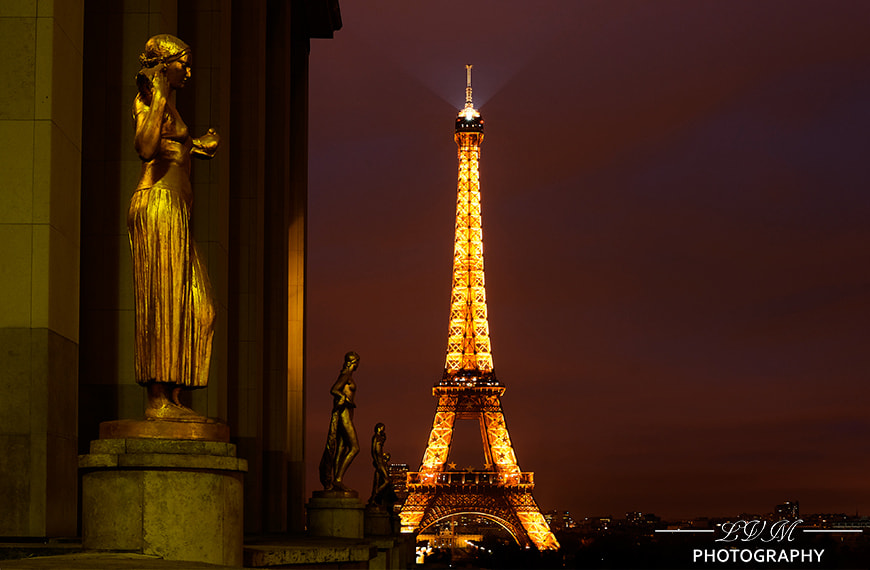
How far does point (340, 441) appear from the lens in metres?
23.2

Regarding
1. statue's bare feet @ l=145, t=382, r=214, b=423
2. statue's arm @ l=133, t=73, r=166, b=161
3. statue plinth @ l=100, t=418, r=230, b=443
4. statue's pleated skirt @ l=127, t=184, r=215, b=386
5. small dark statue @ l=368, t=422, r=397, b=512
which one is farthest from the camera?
small dark statue @ l=368, t=422, r=397, b=512

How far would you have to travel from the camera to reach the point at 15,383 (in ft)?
41.4

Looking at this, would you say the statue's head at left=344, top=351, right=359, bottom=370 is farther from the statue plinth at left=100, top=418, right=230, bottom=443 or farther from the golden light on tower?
the golden light on tower

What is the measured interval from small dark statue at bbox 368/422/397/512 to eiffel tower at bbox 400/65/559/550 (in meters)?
54.1

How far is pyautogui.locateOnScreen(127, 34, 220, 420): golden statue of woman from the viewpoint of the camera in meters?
10.2

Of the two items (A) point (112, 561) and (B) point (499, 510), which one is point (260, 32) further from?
(B) point (499, 510)

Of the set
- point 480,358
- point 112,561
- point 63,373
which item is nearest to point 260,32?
point 63,373

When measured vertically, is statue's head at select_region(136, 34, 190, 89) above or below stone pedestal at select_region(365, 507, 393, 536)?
above

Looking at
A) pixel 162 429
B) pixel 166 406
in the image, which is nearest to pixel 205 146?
pixel 166 406

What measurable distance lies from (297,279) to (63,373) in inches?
863

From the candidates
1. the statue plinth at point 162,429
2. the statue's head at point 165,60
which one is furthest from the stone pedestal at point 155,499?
the statue's head at point 165,60

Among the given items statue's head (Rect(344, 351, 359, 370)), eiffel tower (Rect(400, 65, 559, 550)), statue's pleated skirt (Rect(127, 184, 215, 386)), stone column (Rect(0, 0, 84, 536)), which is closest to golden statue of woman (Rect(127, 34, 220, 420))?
statue's pleated skirt (Rect(127, 184, 215, 386))

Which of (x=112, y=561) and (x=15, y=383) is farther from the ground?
(x=15, y=383)

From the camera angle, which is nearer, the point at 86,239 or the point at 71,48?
the point at 71,48
